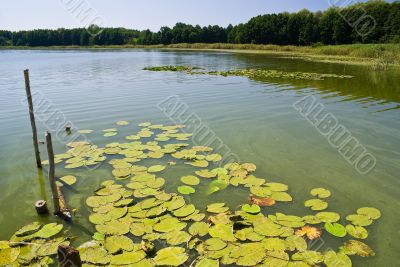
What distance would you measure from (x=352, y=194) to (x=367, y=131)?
3.62 meters

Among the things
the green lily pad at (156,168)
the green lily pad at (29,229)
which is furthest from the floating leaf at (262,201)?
the green lily pad at (29,229)

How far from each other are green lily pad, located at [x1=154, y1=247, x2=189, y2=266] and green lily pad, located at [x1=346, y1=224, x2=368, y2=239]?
6.55ft

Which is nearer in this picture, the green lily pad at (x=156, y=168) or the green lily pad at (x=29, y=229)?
the green lily pad at (x=29, y=229)

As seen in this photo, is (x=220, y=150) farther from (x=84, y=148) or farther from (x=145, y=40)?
(x=145, y=40)

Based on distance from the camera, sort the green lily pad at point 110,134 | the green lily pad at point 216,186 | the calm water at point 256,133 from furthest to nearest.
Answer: the green lily pad at point 110,134, the green lily pad at point 216,186, the calm water at point 256,133

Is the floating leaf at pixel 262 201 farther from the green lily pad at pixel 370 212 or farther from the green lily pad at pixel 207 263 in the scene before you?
the green lily pad at pixel 207 263

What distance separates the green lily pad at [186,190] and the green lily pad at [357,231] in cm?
214

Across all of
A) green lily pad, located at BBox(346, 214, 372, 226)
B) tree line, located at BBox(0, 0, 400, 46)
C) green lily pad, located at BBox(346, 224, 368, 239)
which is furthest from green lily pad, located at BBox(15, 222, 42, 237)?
tree line, located at BBox(0, 0, 400, 46)

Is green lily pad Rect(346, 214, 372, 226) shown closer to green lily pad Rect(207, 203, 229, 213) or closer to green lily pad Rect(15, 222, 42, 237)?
green lily pad Rect(207, 203, 229, 213)

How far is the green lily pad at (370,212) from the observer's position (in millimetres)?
4000

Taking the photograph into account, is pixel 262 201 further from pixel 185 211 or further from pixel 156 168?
pixel 156 168

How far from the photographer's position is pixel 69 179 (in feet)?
16.4

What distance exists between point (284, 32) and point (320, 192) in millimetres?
61818

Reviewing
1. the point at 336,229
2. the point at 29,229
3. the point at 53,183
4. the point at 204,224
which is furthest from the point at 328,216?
the point at 29,229
